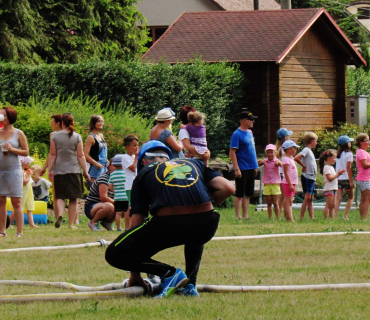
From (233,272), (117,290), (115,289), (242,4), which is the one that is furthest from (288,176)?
(242,4)

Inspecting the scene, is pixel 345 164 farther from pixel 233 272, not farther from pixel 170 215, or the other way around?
pixel 170 215

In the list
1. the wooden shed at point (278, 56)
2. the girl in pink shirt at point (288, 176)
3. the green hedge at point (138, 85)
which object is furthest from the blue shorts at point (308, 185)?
the wooden shed at point (278, 56)

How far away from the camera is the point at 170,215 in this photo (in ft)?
20.4

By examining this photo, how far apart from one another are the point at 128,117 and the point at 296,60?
9543mm

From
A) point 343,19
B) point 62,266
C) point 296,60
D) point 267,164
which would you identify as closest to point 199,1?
point 343,19

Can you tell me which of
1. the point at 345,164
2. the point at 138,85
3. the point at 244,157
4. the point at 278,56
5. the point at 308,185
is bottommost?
the point at 308,185

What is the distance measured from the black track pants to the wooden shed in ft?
67.9

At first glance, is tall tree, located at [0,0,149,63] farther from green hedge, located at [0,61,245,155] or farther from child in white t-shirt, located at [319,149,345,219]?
child in white t-shirt, located at [319,149,345,219]

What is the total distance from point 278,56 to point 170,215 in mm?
21306

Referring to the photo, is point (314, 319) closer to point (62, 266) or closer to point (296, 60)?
point (62, 266)

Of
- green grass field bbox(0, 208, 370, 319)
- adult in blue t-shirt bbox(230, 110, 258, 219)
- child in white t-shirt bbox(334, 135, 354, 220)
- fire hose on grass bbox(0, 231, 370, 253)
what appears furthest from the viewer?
child in white t-shirt bbox(334, 135, 354, 220)

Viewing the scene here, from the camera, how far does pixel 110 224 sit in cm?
1220

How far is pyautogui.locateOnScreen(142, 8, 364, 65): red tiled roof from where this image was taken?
2795 cm

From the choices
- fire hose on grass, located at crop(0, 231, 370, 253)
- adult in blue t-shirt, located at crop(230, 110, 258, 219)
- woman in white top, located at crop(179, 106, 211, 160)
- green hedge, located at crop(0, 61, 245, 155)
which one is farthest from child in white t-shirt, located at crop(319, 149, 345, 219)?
green hedge, located at crop(0, 61, 245, 155)
